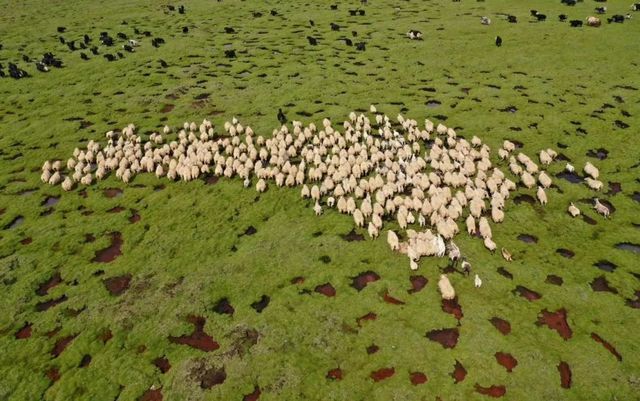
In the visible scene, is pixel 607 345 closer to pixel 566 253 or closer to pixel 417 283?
pixel 566 253

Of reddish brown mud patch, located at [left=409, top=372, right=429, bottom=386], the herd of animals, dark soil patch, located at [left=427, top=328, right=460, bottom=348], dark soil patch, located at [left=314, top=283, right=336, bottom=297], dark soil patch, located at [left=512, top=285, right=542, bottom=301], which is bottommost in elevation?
reddish brown mud patch, located at [left=409, top=372, right=429, bottom=386]

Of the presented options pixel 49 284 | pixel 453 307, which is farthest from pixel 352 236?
pixel 49 284

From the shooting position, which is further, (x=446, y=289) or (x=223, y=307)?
(x=223, y=307)

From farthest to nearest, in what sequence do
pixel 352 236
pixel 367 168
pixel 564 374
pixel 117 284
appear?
1. pixel 367 168
2. pixel 352 236
3. pixel 117 284
4. pixel 564 374

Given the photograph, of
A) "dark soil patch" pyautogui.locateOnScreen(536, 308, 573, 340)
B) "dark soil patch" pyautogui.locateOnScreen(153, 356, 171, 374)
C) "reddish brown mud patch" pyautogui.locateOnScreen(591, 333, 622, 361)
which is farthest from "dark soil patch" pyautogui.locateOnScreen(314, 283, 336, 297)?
"reddish brown mud patch" pyautogui.locateOnScreen(591, 333, 622, 361)

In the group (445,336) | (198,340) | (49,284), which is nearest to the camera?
(445,336)

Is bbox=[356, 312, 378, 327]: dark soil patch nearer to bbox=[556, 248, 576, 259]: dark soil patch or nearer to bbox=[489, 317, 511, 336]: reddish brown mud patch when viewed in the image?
bbox=[489, 317, 511, 336]: reddish brown mud patch

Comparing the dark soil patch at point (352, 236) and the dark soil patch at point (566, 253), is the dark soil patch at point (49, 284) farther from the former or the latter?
the dark soil patch at point (566, 253)

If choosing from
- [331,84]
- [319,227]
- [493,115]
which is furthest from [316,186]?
[331,84]
